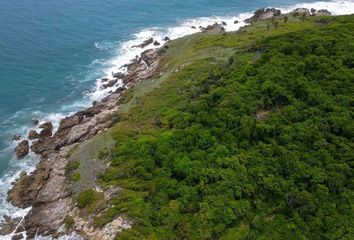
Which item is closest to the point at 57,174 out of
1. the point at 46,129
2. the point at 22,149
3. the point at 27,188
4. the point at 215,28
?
the point at 27,188

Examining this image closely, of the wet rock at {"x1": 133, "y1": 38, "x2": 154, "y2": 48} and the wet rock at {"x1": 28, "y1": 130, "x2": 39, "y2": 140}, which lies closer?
the wet rock at {"x1": 28, "y1": 130, "x2": 39, "y2": 140}

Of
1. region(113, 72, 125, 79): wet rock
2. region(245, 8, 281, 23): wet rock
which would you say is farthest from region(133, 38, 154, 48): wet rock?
region(245, 8, 281, 23): wet rock

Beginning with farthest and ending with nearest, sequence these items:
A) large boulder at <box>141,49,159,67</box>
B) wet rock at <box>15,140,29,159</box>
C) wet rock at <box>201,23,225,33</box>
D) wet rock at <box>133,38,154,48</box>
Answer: wet rock at <box>201,23,225,33</box> → wet rock at <box>133,38,154,48</box> → large boulder at <box>141,49,159,67</box> → wet rock at <box>15,140,29,159</box>

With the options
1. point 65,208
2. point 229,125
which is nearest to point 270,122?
point 229,125

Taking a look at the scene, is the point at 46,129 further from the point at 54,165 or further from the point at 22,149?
the point at 54,165

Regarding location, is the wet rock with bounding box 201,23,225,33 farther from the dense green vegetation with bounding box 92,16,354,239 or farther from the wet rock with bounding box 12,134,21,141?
the wet rock with bounding box 12,134,21,141
